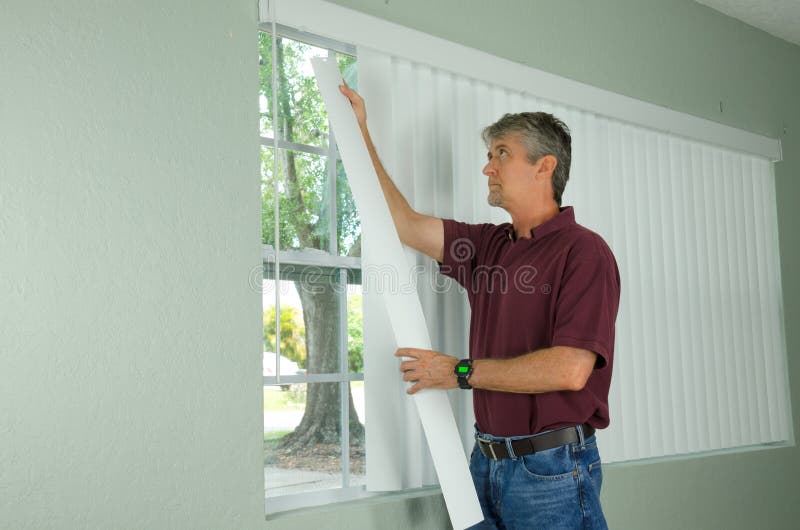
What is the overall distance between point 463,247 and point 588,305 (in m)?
0.61

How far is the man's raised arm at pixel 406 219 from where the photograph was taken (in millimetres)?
2706

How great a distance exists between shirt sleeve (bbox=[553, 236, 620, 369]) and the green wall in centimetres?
93

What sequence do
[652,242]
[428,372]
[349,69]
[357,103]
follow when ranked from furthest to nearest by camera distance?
[652,242], [349,69], [357,103], [428,372]

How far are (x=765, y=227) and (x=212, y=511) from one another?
3.80 meters

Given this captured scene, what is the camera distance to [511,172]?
2.72 m

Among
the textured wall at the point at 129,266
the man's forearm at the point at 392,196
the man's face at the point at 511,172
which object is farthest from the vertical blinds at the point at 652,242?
the textured wall at the point at 129,266

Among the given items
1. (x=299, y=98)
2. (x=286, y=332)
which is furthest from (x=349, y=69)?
(x=286, y=332)

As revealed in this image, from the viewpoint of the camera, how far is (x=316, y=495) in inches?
107

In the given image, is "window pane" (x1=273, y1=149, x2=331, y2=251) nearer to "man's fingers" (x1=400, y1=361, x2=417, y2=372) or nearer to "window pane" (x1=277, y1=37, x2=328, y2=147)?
"window pane" (x1=277, y1=37, x2=328, y2=147)

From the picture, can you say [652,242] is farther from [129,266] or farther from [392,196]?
[129,266]

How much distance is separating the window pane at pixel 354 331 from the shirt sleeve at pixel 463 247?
1.24ft

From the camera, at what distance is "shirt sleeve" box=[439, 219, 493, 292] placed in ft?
9.35

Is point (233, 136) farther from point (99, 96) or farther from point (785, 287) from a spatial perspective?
point (785, 287)

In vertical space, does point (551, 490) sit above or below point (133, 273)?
below
